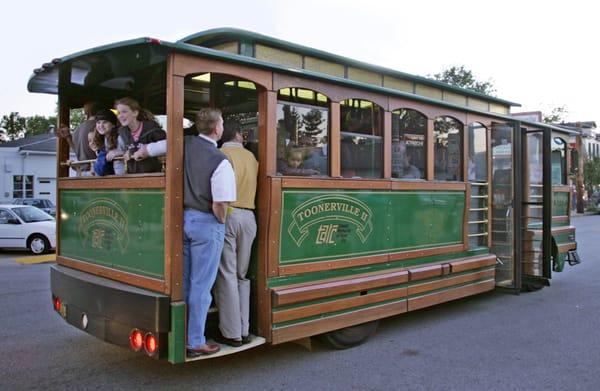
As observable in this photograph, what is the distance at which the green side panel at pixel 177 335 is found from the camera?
3.80 m

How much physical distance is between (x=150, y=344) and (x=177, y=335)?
234 mm

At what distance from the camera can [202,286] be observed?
3959 millimetres

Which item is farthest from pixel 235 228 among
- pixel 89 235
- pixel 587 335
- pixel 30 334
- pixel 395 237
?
pixel 587 335

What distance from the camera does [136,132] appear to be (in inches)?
181

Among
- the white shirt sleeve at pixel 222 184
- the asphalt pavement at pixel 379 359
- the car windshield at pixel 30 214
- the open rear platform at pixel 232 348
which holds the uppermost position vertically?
the white shirt sleeve at pixel 222 184

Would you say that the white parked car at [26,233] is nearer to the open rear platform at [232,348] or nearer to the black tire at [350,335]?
the black tire at [350,335]

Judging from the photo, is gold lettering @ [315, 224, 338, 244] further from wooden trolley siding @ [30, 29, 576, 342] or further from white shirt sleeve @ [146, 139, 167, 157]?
white shirt sleeve @ [146, 139, 167, 157]

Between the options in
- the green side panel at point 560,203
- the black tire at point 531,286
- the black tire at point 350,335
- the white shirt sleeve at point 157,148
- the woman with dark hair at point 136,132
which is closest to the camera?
the white shirt sleeve at point 157,148

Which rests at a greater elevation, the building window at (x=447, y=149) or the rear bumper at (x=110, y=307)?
the building window at (x=447, y=149)

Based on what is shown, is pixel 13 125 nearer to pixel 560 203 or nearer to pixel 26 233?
pixel 26 233

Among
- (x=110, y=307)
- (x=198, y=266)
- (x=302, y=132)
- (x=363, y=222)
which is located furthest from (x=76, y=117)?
(x=363, y=222)

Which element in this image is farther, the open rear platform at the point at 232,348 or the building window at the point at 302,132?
the building window at the point at 302,132

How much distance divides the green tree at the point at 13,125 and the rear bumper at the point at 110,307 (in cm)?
6871

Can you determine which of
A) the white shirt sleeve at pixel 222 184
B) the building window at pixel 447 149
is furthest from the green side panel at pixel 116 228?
the building window at pixel 447 149
